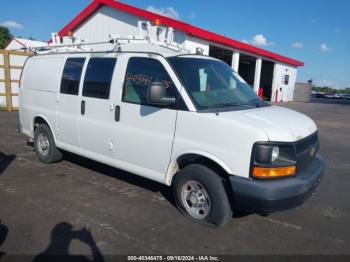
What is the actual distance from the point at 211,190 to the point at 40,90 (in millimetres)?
4284

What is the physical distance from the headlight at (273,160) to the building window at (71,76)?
3.42 meters

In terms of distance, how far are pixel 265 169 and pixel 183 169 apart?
3.57ft

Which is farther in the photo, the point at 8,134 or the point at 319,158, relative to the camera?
the point at 8,134

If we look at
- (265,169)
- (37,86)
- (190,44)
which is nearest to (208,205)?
(265,169)

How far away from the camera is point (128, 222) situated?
13.5 feet

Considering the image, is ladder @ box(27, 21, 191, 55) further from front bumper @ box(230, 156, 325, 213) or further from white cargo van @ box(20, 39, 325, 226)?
front bumper @ box(230, 156, 325, 213)

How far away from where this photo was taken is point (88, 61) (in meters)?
5.37

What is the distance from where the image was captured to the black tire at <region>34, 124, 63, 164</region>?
6.36 meters

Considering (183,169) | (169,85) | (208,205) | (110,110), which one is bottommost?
(208,205)

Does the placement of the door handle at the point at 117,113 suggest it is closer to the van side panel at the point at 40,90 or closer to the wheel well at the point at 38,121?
the van side panel at the point at 40,90

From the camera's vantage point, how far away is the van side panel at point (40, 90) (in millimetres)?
6051

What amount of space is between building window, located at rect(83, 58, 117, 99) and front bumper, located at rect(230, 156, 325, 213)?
99.1 inches

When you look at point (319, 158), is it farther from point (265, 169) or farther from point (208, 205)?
point (208, 205)

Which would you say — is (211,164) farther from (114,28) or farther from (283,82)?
(283,82)
